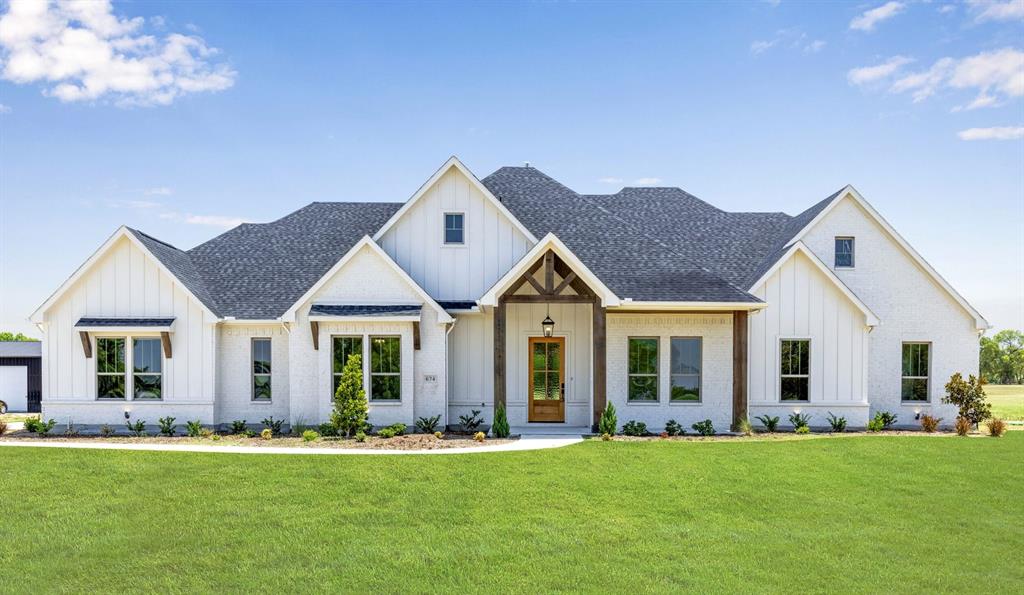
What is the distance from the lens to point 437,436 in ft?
53.3

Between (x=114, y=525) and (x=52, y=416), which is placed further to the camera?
(x=52, y=416)

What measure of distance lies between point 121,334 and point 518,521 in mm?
14705

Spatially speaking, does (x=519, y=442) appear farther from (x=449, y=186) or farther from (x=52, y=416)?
(x=52, y=416)

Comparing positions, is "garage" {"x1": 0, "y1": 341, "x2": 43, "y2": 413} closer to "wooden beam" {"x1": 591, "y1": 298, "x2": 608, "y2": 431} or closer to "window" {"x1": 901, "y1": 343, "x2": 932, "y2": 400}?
"wooden beam" {"x1": 591, "y1": 298, "x2": 608, "y2": 431}

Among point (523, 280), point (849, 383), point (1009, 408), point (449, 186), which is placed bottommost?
point (1009, 408)

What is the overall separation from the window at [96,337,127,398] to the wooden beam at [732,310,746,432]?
705 inches

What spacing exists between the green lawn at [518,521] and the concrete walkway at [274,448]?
0.67 metres

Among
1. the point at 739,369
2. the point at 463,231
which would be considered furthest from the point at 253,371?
the point at 739,369

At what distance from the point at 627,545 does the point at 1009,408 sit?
2816cm

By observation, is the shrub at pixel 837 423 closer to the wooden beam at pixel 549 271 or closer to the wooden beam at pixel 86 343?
the wooden beam at pixel 549 271

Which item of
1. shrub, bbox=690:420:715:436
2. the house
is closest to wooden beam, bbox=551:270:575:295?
the house

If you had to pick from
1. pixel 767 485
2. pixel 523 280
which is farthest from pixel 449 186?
pixel 767 485

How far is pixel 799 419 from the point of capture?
18438 mm

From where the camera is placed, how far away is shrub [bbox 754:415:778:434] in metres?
18.0
